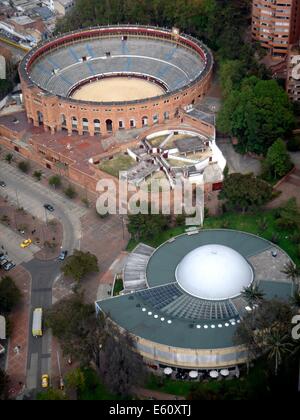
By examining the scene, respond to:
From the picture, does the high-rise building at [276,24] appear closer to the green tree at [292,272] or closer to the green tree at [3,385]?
the green tree at [292,272]

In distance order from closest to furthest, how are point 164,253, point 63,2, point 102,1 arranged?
point 164,253
point 102,1
point 63,2

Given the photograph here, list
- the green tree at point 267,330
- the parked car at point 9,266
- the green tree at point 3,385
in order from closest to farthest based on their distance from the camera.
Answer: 1. the green tree at point 267,330
2. the green tree at point 3,385
3. the parked car at point 9,266

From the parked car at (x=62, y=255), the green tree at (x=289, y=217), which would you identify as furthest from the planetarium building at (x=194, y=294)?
the parked car at (x=62, y=255)

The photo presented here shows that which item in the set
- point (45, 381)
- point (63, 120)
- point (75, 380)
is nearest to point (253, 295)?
point (75, 380)

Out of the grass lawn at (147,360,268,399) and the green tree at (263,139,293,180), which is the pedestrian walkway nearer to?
the grass lawn at (147,360,268,399)

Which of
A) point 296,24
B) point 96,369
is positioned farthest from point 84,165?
point 296,24
